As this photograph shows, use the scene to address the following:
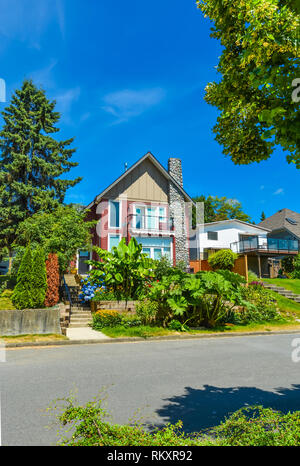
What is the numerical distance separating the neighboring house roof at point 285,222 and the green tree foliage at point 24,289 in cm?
3672

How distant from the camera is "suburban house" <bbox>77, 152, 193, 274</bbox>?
2616cm

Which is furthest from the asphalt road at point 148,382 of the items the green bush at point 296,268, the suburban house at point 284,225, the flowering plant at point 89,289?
the suburban house at point 284,225

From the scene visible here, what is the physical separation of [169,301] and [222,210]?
46621 millimetres

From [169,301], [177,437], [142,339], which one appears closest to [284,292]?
[169,301]

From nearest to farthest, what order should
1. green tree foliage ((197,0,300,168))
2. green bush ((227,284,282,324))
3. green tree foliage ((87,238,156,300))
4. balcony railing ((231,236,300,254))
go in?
1. green tree foliage ((197,0,300,168))
2. green bush ((227,284,282,324))
3. green tree foliage ((87,238,156,300))
4. balcony railing ((231,236,300,254))

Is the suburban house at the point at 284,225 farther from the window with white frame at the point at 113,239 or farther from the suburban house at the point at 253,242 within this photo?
the window with white frame at the point at 113,239

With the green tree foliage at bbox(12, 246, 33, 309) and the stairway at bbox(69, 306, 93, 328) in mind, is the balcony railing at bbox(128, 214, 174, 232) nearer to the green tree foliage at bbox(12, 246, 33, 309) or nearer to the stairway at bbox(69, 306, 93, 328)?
the stairway at bbox(69, 306, 93, 328)

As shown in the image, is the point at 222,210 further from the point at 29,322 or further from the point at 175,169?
the point at 29,322

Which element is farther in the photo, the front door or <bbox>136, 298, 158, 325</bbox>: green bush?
the front door

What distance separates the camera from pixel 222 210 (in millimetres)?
56719

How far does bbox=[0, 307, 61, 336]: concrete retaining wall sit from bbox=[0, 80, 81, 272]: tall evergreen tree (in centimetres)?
1627

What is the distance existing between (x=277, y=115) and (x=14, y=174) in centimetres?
2801

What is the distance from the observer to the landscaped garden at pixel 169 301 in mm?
12320

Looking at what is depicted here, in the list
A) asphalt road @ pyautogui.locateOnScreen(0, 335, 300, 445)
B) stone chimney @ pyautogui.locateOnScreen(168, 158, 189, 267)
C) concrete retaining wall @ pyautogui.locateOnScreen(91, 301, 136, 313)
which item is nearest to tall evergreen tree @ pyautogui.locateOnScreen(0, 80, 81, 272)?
stone chimney @ pyautogui.locateOnScreen(168, 158, 189, 267)
